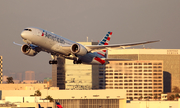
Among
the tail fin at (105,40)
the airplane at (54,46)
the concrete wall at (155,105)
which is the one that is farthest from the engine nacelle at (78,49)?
the concrete wall at (155,105)

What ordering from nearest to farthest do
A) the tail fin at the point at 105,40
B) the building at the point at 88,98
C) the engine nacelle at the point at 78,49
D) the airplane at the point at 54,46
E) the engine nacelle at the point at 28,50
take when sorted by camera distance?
1. the airplane at the point at 54,46
2. the engine nacelle at the point at 78,49
3. the engine nacelle at the point at 28,50
4. the tail fin at the point at 105,40
5. the building at the point at 88,98

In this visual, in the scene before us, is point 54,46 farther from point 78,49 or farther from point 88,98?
point 88,98

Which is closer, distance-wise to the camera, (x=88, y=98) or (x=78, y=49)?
(x=78, y=49)

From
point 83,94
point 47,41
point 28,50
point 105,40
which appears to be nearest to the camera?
point 47,41

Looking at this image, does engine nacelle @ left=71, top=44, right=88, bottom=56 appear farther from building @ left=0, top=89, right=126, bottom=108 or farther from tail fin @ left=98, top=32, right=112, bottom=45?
building @ left=0, top=89, right=126, bottom=108

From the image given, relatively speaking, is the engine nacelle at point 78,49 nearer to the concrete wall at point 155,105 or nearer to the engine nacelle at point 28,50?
the engine nacelle at point 28,50

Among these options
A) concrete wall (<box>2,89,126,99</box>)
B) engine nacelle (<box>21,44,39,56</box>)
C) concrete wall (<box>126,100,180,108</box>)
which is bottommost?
concrete wall (<box>126,100,180,108</box>)

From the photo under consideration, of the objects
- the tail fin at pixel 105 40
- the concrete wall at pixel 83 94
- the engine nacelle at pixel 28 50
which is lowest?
the concrete wall at pixel 83 94

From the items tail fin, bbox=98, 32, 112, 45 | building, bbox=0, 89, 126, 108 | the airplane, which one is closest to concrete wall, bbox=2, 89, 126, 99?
building, bbox=0, 89, 126, 108

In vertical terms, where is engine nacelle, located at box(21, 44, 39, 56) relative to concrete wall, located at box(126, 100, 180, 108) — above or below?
above

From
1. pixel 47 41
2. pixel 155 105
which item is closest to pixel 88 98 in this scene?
pixel 155 105

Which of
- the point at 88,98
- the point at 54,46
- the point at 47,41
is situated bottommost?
the point at 88,98

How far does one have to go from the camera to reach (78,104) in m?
134

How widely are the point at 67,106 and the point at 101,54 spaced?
48.2 meters
